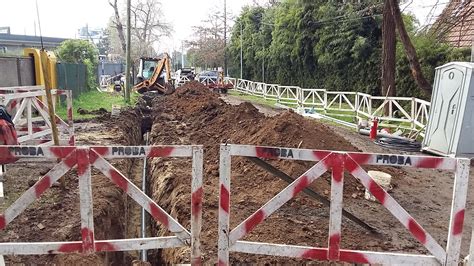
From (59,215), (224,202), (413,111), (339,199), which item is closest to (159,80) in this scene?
(413,111)

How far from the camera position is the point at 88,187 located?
342 cm

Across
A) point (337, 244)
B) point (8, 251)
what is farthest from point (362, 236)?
point (8, 251)

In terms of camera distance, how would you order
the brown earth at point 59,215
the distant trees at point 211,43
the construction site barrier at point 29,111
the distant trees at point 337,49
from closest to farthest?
the brown earth at point 59,215
the construction site barrier at point 29,111
the distant trees at point 337,49
the distant trees at point 211,43

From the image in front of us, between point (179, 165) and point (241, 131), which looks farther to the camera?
point (241, 131)

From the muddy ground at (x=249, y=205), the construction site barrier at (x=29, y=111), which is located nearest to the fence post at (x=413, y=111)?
the muddy ground at (x=249, y=205)

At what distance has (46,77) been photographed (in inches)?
203

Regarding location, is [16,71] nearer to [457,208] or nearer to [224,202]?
[224,202]

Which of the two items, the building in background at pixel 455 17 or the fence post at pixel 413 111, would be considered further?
the fence post at pixel 413 111

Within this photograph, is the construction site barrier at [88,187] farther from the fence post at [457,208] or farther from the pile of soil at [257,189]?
the fence post at [457,208]

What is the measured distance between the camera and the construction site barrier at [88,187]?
11.0 ft

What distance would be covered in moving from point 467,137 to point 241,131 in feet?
16.6

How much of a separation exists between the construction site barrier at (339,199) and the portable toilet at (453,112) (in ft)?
21.3

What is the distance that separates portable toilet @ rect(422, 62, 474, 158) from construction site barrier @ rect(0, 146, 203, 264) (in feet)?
25.0

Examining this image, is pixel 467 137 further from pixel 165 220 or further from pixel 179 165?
pixel 165 220
